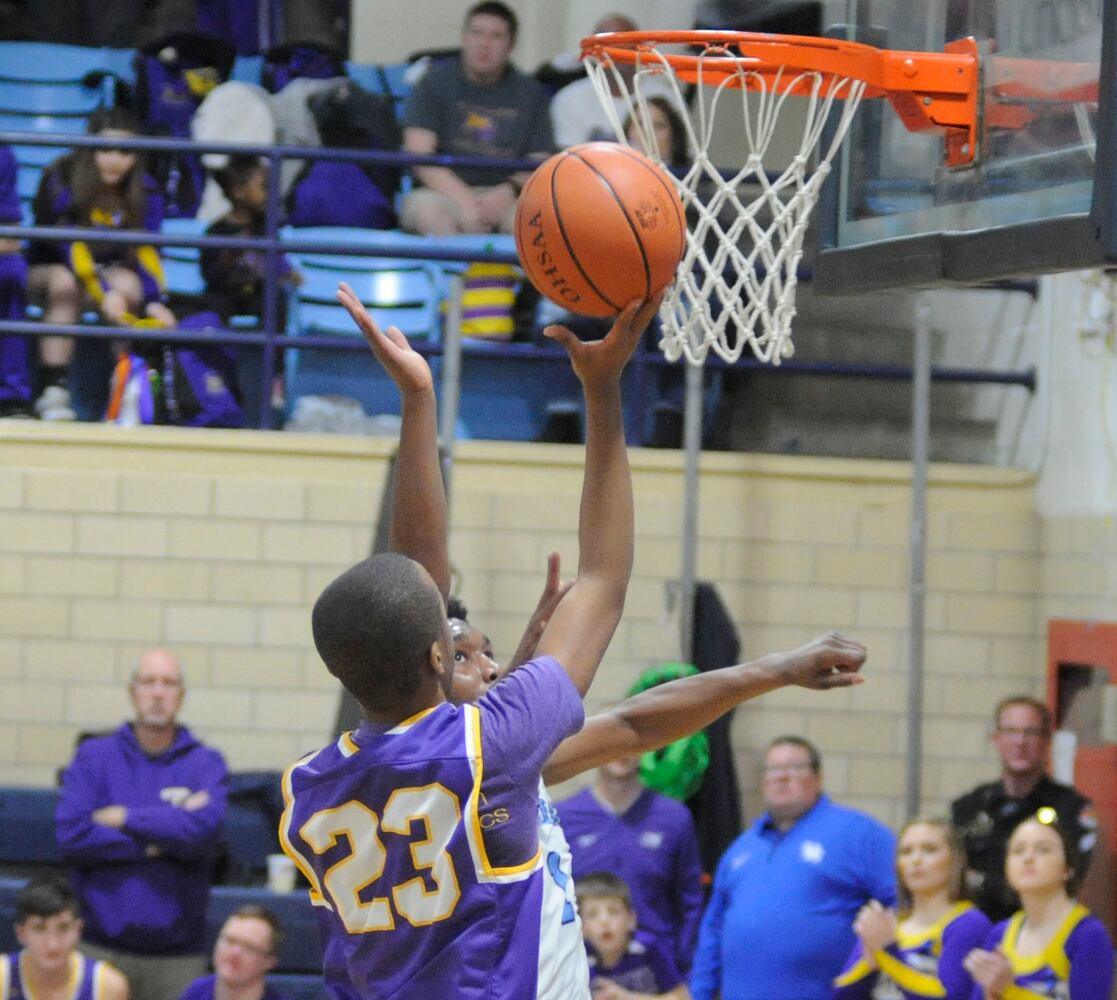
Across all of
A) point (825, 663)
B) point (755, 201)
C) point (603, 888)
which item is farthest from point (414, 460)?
point (603, 888)

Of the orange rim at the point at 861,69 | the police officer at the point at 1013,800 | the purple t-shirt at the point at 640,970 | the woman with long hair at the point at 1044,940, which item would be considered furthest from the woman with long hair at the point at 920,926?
the orange rim at the point at 861,69

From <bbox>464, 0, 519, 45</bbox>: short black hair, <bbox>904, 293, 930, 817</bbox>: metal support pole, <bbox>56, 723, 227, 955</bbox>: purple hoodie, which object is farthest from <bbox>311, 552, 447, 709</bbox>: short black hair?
<bbox>464, 0, 519, 45</bbox>: short black hair

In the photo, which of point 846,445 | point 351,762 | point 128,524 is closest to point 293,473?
point 128,524

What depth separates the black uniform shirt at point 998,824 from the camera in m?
5.97

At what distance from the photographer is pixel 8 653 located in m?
7.30

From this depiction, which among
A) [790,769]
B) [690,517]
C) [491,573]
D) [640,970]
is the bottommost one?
[640,970]

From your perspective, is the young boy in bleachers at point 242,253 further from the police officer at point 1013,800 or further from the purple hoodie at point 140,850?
the police officer at point 1013,800

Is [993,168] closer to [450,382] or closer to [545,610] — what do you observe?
[545,610]

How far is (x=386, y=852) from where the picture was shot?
2.58 m

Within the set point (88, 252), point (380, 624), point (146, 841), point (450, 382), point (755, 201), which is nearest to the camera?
point (380, 624)

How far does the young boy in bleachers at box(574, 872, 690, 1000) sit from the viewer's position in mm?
5656

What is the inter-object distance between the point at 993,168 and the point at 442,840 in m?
2.52

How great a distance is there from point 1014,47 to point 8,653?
4.66 metres

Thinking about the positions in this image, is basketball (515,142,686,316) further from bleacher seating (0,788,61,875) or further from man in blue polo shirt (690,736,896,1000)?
bleacher seating (0,788,61,875)
